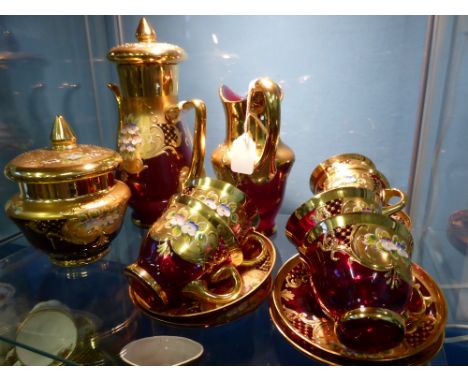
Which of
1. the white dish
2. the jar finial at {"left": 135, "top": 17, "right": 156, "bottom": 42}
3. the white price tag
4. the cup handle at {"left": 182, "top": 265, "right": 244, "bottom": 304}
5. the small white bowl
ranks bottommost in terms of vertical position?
the white dish

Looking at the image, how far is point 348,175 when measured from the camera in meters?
0.68

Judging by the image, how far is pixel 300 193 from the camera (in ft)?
3.19

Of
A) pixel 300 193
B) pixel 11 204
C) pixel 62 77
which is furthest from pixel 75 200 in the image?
pixel 300 193

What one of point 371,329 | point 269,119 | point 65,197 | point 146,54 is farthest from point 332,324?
point 146,54

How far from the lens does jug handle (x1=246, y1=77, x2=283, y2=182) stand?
58 centimetres

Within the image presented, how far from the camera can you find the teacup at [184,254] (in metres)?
0.50

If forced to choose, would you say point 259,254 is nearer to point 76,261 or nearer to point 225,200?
point 225,200

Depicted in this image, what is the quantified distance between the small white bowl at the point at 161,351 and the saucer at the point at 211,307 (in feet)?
0.08

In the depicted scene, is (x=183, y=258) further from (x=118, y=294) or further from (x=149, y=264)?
(x=118, y=294)

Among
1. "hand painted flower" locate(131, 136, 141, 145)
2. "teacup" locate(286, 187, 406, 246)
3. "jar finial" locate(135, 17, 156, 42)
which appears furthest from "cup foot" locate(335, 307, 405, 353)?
"jar finial" locate(135, 17, 156, 42)

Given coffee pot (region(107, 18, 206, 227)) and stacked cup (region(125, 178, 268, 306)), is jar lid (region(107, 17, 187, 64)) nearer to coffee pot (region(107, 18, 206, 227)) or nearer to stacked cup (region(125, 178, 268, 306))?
coffee pot (region(107, 18, 206, 227))

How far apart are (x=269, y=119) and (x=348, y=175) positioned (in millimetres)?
189

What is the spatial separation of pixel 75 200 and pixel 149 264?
0.17m

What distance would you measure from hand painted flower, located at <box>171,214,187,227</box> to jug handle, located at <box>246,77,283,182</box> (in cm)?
18
